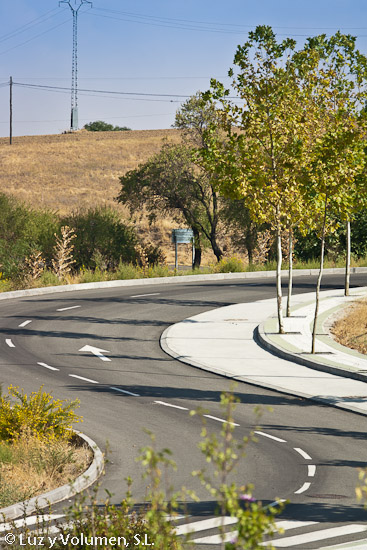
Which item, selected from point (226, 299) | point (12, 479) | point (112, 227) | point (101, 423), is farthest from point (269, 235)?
point (12, 479)

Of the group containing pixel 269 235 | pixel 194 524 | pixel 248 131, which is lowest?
pixel 194 524

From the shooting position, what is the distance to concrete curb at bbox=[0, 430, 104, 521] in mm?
8445

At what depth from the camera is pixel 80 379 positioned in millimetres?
16016

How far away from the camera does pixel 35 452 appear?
1008 cm

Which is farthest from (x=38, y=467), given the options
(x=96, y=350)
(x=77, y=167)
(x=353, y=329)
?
(x=77, y=167)

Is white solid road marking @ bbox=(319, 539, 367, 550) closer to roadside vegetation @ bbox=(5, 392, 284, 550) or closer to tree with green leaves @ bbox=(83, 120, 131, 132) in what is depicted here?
roadside vegetation @ bbox=(5, 392, 284, 550)

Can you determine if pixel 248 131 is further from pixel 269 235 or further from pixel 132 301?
pixel 269 235

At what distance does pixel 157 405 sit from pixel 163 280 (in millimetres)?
20805

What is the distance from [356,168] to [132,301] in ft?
36.8

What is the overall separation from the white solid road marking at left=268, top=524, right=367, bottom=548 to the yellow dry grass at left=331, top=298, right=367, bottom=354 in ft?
40.8

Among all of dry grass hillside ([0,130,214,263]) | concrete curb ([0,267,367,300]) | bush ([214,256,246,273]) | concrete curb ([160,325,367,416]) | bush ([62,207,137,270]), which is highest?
dry grass hillside ([0,130,214,263])

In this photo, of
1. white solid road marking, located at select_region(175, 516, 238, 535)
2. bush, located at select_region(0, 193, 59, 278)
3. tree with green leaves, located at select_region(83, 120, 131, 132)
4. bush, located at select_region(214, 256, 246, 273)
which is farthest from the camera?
tree with green leaves, located at select_region(83, 120, 131, 132)

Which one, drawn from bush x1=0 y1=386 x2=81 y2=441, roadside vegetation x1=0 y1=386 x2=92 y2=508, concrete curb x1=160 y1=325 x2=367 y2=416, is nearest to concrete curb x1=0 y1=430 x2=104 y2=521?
roadside vegetation x1=0 y1=386 x2=92 y2=508

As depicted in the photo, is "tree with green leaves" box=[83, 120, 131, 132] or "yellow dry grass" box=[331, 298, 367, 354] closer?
"yellow dry grass" box=[331, 298, 367, 354]
